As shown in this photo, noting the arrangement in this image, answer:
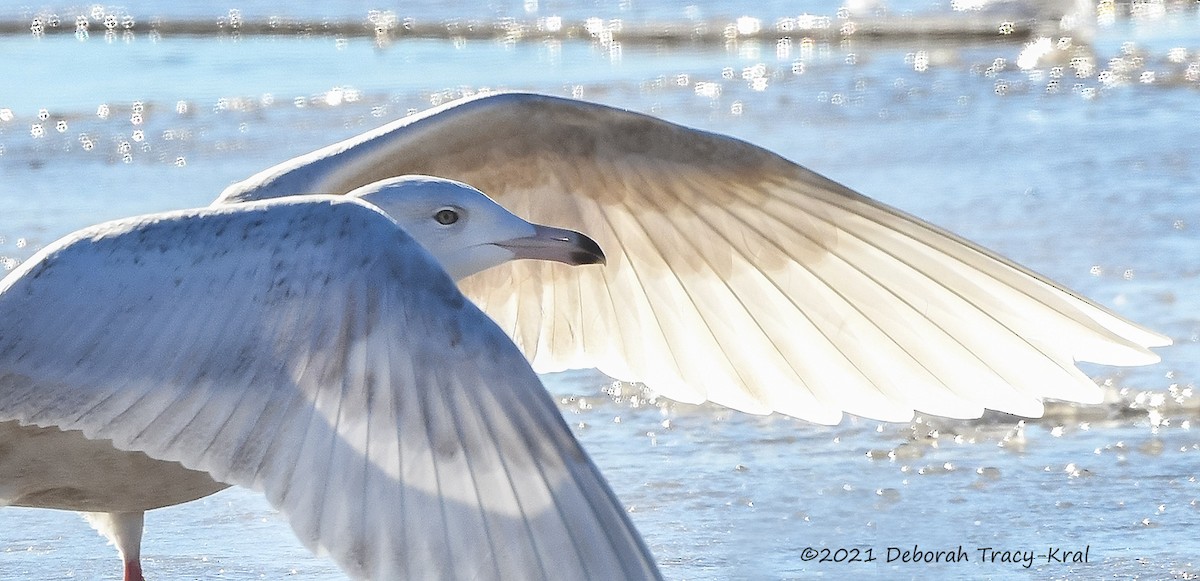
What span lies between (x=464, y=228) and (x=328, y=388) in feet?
3.13

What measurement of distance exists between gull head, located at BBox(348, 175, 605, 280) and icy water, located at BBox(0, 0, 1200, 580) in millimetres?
871

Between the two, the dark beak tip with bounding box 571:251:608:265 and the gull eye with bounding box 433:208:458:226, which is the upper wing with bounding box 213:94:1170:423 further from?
the dark beak tip with bounding box 571:251:608:265

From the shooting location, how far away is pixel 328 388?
9.84 feet

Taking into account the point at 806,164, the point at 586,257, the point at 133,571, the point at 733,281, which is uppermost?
the point at 586,257

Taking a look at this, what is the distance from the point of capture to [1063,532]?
4.39 metres

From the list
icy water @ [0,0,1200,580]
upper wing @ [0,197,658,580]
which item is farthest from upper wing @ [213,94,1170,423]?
upper wing @ [0,197,658,580]

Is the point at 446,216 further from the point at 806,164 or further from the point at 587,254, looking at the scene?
the point at 806,164

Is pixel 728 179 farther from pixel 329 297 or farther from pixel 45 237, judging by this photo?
pixel 45 237

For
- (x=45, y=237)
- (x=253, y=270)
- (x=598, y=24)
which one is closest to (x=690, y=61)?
(x=598, y=24)

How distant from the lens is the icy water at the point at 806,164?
4457mm

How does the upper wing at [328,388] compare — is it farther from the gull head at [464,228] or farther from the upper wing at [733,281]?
the upper wing at [733,281]

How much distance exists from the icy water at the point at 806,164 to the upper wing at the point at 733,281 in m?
0.33

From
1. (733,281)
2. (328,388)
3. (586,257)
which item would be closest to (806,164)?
(733,281)

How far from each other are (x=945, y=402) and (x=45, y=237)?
4.10m
